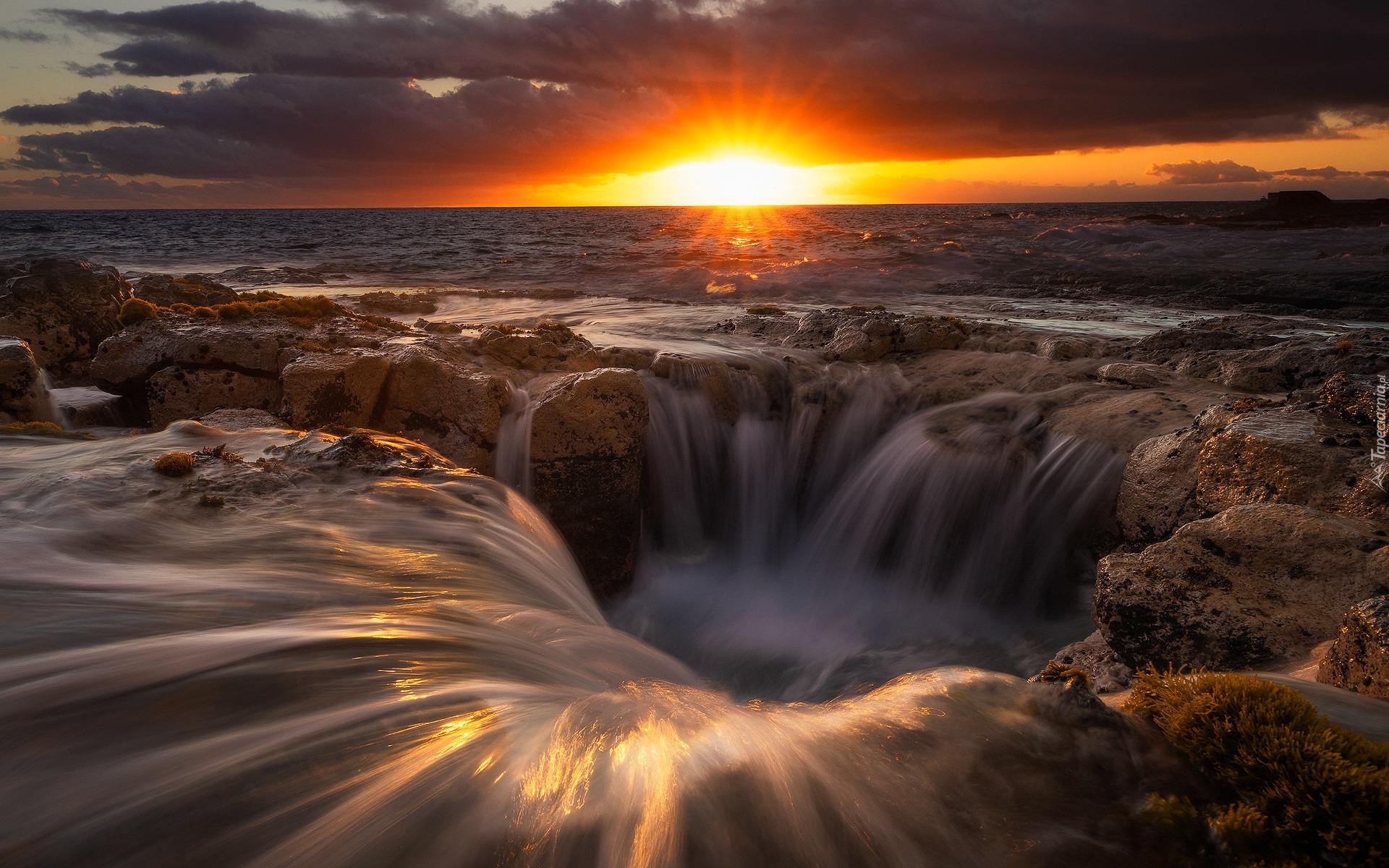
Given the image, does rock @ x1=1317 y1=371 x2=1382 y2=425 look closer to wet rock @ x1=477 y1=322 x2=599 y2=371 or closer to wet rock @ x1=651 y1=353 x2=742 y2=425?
wet rock @ x1=651 y1=353 x2=742 y2=425

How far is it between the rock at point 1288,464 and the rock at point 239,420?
765cm

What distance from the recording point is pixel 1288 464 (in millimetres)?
4559

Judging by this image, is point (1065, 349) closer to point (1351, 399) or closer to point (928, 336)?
point (928, 336)

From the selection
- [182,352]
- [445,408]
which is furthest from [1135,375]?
[182,352]

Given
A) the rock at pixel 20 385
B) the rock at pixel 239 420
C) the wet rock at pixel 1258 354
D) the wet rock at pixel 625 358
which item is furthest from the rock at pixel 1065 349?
the rock at pixel 20 385

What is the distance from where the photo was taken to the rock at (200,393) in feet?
23.3

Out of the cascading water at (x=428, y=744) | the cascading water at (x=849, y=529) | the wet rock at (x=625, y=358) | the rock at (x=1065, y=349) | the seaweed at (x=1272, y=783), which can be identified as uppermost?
the rock at (x=1065, y=349)

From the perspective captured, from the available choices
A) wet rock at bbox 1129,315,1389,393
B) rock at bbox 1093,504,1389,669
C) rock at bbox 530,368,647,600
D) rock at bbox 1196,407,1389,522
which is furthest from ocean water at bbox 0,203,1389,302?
rock at bbox 1093,504,1389,669

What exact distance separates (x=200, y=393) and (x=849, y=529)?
280 inches

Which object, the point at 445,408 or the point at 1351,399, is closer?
the point at 1351,399

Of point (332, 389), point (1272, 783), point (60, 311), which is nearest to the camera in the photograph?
point (1272, 783)

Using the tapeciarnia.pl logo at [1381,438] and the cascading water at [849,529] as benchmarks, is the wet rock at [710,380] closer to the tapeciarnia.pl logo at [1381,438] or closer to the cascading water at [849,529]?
the cascading water at [849,529]

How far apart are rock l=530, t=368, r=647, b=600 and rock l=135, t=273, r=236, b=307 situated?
7.92 metres

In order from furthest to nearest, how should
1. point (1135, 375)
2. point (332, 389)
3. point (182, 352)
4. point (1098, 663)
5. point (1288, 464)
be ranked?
1. point (1135, 375)
2. point (182, 352)
3. point (332, 389)
4. point (1288, 464)
5. point (1098, 663)
